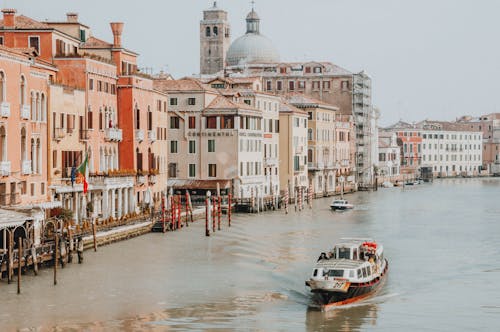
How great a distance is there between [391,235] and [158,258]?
13791 millimetres

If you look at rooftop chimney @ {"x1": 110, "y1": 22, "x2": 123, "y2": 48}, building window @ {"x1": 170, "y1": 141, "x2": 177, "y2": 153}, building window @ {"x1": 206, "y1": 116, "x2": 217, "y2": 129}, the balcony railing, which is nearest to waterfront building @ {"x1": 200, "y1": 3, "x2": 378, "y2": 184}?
the balcony railing

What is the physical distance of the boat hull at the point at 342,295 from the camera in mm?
27875

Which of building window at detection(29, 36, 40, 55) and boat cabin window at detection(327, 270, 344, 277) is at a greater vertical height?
building window at detection(29, 36, 40, 55)

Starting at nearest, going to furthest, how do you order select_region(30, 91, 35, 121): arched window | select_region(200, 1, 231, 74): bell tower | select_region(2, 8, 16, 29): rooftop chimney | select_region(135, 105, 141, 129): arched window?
select_region(30, 91, 35, 121): arched window, select_region(2, 8, 16, 29): rooftop chimney, select_region(135, 105, 141, 129): arched window, select_region(200, 1, 231, 74): bell tower

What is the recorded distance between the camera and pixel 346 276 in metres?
29.0

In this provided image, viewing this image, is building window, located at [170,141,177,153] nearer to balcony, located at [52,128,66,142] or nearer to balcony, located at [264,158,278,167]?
balcony, located at [264,158,278,167]

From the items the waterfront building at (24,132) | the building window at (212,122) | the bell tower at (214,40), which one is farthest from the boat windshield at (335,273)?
the bell tower at (214,40)

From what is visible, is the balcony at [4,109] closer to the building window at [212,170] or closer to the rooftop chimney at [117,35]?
the rooftop chimney at [117,35]

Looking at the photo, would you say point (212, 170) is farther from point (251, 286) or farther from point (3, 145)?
point (251, 286)

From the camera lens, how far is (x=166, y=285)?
101 feet

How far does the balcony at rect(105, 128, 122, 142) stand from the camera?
4556 centimetres

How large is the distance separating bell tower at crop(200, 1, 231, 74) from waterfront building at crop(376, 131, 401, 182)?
1841 cm

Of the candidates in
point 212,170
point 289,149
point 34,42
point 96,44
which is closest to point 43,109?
point 34,42

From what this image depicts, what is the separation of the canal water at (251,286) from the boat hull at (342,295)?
0.27 m
